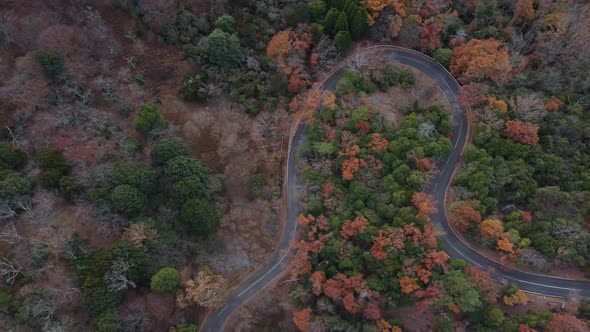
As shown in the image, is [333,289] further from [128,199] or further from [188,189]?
[128,199]

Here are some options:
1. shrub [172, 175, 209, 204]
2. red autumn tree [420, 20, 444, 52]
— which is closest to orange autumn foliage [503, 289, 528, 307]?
red autumn tree [420, 20, 444, 52]

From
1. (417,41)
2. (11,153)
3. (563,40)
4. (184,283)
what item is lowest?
(184,283)

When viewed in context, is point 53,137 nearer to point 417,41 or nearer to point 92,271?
point 92,271

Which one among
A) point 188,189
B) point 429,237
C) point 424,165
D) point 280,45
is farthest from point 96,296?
point 424,165

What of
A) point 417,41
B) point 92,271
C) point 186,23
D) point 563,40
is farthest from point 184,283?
point 563,40

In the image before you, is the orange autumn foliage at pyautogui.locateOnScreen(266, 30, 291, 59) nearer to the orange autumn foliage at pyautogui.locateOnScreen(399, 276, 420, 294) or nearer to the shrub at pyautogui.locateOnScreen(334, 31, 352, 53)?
the shrub at pyautogui.locateOnScreen(334, 31, 352, 53)
